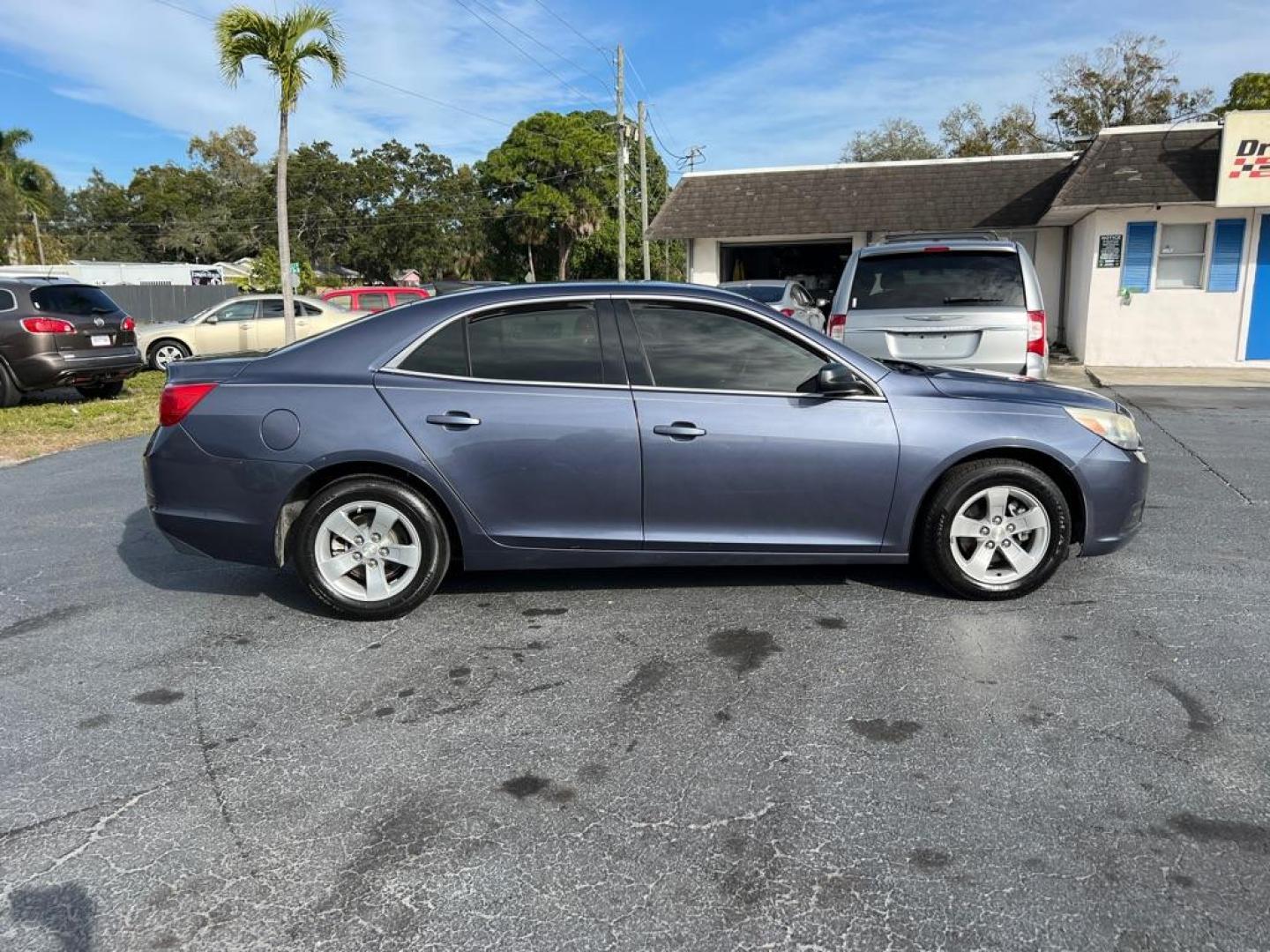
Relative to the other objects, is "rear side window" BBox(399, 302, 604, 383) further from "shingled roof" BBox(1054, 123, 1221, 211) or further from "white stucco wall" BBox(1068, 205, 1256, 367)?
"white stucco wall" BBox(1068, 205, 1256, 367)

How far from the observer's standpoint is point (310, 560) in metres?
4.47

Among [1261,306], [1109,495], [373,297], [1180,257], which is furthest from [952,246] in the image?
[373,297]

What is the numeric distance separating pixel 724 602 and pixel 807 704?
115 cm

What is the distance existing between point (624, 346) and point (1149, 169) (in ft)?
50.1

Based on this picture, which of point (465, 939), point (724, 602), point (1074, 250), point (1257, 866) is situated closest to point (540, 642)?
point (724, 602)

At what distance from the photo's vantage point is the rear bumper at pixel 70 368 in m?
11.8

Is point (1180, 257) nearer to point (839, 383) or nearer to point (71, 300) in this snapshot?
point (839, 383)

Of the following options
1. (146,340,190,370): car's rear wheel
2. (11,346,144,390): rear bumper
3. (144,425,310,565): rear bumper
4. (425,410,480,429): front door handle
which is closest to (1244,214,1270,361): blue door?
(425,410,480,429): front door handle

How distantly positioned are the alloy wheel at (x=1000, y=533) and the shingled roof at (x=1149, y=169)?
44.4 ft

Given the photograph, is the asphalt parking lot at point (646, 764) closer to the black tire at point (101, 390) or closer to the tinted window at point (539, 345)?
the tinted window at point (539, 345)

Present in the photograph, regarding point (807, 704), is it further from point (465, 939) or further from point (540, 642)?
point (465, 939)

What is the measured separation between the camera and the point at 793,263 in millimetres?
26484

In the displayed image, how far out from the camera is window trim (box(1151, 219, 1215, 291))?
16.0 meters

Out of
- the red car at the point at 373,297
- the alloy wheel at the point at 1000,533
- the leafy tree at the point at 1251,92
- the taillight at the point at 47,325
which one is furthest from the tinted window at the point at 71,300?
the leafy tree at the point at 1251,92
